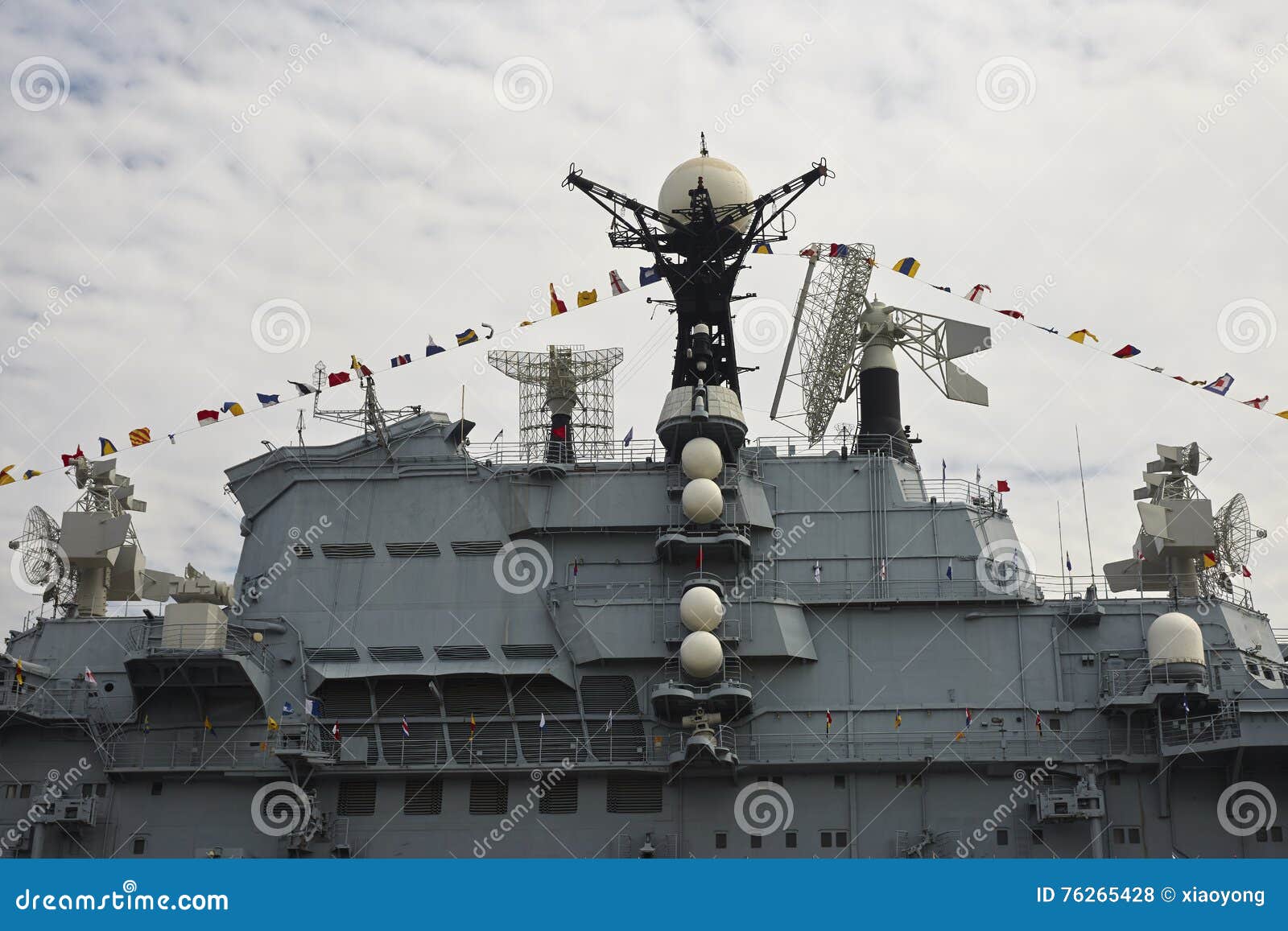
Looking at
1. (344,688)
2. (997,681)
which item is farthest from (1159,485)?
(344,688)

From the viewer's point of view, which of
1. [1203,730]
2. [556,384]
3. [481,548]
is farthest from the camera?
[556,384]

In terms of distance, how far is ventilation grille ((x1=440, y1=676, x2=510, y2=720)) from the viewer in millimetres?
28094

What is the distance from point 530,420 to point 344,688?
926 cm

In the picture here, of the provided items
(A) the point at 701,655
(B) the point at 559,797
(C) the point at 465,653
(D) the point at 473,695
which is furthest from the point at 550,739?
(A) the point at 701,655

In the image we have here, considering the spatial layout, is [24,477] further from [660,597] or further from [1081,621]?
[1081,621]

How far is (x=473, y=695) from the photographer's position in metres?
28.2

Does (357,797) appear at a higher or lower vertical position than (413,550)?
lower

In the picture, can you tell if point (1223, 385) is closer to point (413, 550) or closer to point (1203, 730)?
point (1203, 730)

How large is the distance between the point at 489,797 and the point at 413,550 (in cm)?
568

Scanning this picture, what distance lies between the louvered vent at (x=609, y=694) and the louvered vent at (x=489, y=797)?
93.8 inches

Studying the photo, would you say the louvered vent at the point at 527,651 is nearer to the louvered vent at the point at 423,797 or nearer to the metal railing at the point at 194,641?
the louvered vent at the point at 423,797

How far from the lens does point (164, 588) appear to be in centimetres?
3347

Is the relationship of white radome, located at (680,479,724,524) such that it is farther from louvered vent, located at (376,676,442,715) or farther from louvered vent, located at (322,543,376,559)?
louvered vent, located at (322,543,376,559)

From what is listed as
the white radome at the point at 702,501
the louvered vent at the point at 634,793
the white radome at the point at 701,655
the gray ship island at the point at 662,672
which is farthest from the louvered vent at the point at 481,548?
the louvered vent at the point at 634,793
